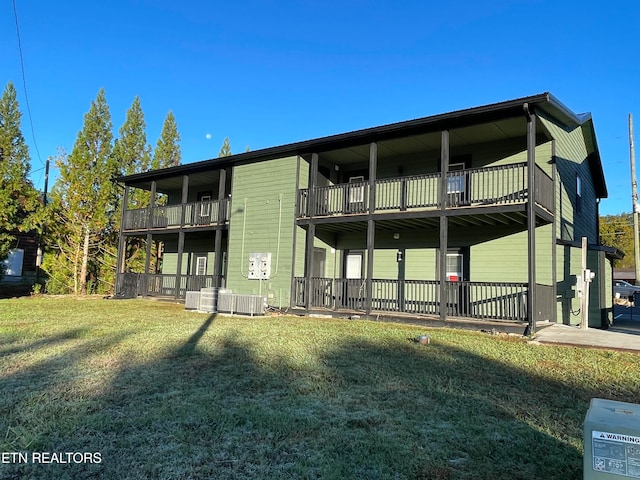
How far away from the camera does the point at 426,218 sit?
12.2 meters

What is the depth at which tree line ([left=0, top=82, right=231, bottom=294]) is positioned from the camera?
1858 cm

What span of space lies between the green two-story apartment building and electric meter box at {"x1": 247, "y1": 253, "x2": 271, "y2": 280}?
0.12 ft

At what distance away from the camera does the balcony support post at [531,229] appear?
9.80 m

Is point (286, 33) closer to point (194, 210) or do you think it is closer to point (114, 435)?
point (194, 210)

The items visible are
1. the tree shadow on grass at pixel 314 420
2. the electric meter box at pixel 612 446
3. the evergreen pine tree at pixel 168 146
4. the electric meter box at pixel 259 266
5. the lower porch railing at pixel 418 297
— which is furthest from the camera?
the evergreen pine tree at pixel 168 146

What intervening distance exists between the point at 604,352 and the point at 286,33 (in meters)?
17.4

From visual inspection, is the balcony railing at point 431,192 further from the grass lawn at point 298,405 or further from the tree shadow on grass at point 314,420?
the tree shadow on grass at point 314,420

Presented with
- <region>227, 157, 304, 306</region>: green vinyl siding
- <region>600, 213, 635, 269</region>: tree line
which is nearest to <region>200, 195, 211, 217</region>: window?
<region>227, 157, 304, 306</region>: green vinyl siding

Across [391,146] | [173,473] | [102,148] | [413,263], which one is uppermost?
[102,148]

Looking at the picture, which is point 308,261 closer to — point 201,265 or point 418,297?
point 418,297

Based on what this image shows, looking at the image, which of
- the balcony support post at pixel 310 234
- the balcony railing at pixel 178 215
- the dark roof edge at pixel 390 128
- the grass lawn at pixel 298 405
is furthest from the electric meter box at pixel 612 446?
the balcony railing at pixel 178 215

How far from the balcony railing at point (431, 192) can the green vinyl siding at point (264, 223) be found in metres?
0.97

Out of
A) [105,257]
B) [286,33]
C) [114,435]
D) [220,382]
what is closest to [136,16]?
[286,33]

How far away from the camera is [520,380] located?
5.57 metres
